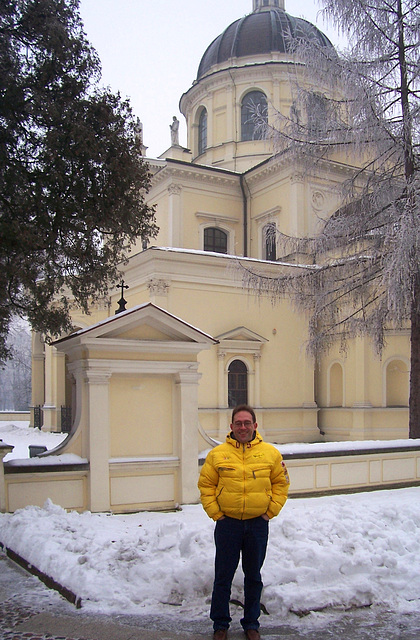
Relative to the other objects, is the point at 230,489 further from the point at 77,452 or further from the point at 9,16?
the point at 9,16

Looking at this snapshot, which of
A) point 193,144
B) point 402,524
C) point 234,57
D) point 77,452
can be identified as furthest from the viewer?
point 193,144

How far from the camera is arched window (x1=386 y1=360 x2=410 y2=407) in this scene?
894 inches

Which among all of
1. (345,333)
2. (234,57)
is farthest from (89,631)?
(234,57)

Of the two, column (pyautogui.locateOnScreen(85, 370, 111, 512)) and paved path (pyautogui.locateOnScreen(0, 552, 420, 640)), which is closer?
paved path (pyautogui.locateOnScreen(0, 552, 420, 640))

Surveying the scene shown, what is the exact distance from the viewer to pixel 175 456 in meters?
9.95

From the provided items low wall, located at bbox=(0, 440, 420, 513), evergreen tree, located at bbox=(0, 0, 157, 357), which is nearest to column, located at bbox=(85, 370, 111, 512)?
low wall, located at bbox=(0, 440, 420, 513)

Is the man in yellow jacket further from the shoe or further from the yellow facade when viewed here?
the yellow facade

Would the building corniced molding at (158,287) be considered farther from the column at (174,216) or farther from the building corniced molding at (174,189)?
the building corniced molding at (174,189)

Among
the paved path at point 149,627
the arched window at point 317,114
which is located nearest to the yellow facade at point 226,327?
the arched window at point 317,114

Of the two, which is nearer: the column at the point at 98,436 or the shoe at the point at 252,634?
the shoe at the point at 252,634

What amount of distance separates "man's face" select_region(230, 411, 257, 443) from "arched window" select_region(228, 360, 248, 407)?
1751 cm

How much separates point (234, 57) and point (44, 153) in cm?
2520

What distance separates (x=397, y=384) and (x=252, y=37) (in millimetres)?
20101

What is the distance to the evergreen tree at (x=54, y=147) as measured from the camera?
9.79 meters
